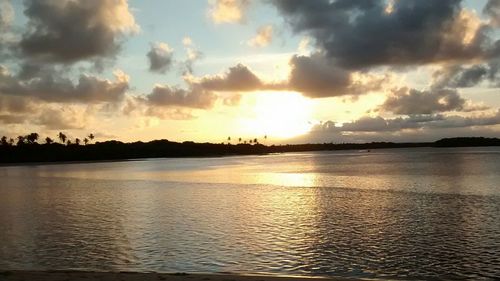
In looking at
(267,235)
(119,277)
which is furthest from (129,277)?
(267,235)

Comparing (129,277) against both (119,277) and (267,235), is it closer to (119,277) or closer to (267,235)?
(119,277)

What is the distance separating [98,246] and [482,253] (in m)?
21.4

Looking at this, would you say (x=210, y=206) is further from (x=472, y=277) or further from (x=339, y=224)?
(x=472, y=277)

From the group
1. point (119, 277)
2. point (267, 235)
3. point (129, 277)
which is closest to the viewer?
point (119, 277)

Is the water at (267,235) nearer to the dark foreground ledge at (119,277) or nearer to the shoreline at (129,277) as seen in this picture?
the shoreline at (129,277)

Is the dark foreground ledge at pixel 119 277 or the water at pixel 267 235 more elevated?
the dark foreground ledge at pixel 119 277

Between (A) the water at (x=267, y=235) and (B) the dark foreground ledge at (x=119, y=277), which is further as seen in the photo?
(A) the water at (x=267, y=235)

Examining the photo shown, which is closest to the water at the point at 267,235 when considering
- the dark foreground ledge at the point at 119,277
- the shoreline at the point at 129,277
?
the shoreline at the point at 129,277

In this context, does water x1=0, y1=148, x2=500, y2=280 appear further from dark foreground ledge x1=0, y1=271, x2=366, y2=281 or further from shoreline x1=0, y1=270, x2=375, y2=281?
dark foreground ledge x1=0, y1=271, x2=366, y2=281

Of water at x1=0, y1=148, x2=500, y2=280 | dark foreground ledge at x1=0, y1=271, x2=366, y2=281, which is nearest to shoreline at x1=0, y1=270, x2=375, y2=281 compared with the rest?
dark foreground ledge at x1=0, y1=271, x2=366, y2=281

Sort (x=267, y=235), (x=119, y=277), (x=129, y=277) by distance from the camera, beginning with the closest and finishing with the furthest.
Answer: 1. (x=119, y=277)
2. (x=129, y=277)
3. (x=267, y=235)

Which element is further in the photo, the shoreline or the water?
the water

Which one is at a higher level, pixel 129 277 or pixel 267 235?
pixel 129 277

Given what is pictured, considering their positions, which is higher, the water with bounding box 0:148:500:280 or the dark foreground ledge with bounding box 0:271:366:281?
the dark foreground ledge with bounding box 0:271:366:281
